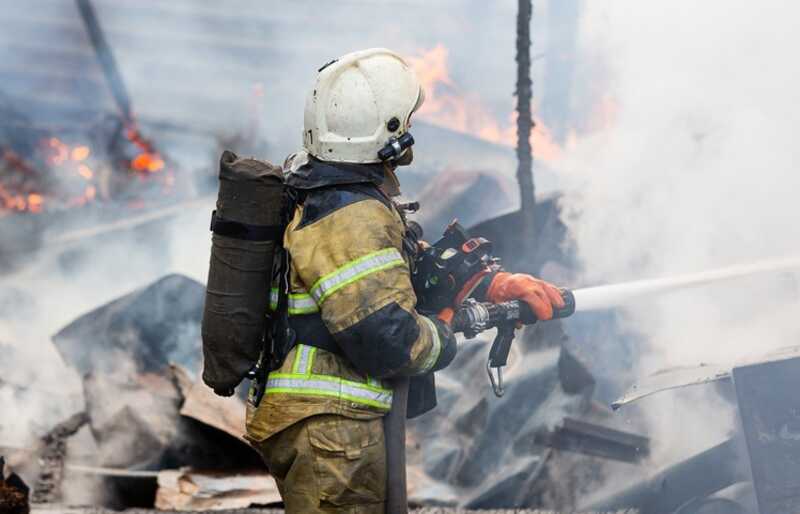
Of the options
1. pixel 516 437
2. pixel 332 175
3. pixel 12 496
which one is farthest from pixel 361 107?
pixel 516 437

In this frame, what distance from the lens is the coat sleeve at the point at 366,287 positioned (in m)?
3.07

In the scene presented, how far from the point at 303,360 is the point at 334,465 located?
34cm

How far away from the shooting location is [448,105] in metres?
12.5

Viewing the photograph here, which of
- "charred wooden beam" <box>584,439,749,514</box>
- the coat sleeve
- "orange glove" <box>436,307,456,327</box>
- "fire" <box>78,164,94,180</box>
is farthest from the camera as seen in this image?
"fire" <box>78,164,94,180</box>

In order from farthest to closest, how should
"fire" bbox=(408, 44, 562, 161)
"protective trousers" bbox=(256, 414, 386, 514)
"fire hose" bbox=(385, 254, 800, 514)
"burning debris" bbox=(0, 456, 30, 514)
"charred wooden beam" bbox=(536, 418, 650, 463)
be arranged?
"fire" bbox=(408, 44, 562, 161) < "charred wooden beam" bbox=(536, 418, 650, 463) < "burning debris" bbox=(0, 456, 30, 514) < "fire hose" bbox=(385, 254, 800, 514) < "protective trousers" bbox=(256, 414, 386, 514)

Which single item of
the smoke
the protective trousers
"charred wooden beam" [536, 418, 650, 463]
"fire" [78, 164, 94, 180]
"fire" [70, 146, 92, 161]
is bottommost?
the protective trousers

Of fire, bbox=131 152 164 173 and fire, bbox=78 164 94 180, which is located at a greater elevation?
fire, bbox=131 152 164 173

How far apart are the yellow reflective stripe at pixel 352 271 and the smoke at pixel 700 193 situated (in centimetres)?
293

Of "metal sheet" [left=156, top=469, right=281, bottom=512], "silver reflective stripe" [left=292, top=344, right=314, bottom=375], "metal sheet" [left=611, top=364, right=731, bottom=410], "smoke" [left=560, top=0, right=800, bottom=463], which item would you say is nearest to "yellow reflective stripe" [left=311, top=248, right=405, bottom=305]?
"silver reflective stripe" [left=292, top=344, right=314, bottom=375]

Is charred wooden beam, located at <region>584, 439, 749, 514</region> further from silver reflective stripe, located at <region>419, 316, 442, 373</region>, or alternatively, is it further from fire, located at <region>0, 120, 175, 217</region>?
fire, located at <region>0, 120, 175, 217</region>

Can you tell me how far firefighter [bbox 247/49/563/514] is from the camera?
3096mm

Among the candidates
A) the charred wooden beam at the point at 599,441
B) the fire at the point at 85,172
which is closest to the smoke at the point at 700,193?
the charred wooden beam at the point at 599,441

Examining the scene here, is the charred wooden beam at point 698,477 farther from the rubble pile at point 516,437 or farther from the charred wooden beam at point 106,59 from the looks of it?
the charred wooden beam at point 106,59

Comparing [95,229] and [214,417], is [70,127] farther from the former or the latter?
[214,417]
